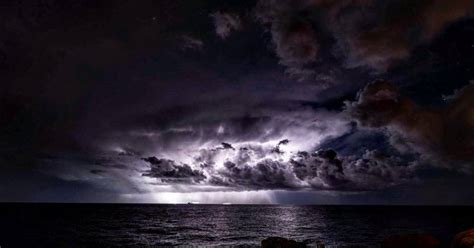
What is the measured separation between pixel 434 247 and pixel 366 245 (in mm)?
28913

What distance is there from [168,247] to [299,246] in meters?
28.9

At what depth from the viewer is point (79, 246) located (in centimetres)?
6028

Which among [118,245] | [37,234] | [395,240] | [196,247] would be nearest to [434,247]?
[395,240]

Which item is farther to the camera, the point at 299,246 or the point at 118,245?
the point at 118,245

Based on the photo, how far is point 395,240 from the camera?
40.8 m

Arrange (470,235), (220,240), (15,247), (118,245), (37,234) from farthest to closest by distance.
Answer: (37,234), (220,240), (118,245), (15,247), (470,235)

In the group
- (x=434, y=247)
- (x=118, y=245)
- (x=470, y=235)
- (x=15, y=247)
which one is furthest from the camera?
(x=118, y=245)

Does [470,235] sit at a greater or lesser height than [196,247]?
greater

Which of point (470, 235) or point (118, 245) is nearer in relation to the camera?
point (470, 235)

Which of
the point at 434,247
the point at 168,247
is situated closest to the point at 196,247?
the point at 168,247

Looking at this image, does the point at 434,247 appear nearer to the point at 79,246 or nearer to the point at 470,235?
the point at 470,235

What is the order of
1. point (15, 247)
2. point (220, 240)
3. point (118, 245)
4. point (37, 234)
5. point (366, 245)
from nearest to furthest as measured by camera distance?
point (15, 247)
point (118, 245)
point (366, 245)
point (220, 240)
point (37, 234)

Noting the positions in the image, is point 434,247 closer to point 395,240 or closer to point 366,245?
point 395,240

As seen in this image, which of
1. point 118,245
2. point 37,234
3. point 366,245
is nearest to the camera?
point 118,245
